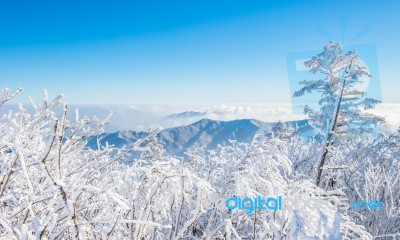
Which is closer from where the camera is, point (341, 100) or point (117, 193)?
point (117, 193)

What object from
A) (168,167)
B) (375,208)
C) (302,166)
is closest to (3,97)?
(168,167)

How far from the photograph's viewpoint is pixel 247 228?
4691 millimetres

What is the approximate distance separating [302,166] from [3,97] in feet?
26.9

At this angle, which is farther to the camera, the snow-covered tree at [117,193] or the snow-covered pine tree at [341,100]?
the snow-covered pine tree at [341,100]

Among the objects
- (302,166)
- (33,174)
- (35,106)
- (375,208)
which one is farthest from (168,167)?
(302,166)

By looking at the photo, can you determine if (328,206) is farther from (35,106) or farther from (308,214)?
(35,106)

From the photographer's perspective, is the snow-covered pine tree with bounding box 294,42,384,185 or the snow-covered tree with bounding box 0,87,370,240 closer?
the snow-covered tree with bounding box 0,87,370,240

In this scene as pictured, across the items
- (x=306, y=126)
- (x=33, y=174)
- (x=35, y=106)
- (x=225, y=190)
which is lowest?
(x=306, y=126)

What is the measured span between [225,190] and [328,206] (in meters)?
1.37

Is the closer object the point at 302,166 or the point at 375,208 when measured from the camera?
the point at 375,208

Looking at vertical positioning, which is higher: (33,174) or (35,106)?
(35,106)

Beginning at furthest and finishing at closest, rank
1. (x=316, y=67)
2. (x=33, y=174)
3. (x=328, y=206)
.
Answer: (x=316, y=67) < (x=33, y=174) < (x=328, y=206)

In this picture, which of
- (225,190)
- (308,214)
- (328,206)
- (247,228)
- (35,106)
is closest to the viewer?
(308,214)

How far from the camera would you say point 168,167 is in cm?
295
